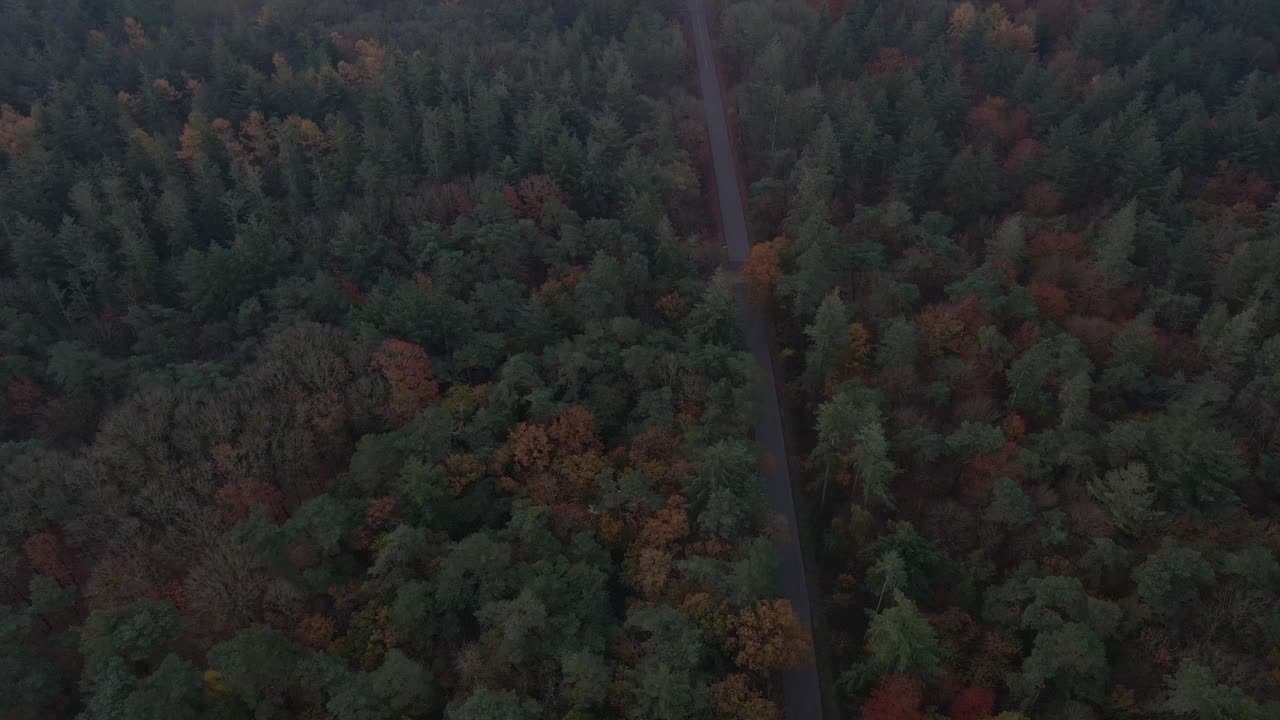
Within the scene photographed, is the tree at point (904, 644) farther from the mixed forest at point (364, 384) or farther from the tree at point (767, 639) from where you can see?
the mixed forest at point (364, 384)

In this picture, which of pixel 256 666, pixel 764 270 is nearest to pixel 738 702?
pixel 256 666

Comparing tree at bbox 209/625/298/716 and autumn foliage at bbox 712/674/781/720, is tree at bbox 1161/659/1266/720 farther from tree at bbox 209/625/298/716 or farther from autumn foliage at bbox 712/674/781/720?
tree at bbox 209/625/298/716

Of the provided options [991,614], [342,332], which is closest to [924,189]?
[991,614]

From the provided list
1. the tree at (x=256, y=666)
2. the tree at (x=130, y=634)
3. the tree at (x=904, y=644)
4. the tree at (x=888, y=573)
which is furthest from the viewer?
the tree at (x=888, y=573)

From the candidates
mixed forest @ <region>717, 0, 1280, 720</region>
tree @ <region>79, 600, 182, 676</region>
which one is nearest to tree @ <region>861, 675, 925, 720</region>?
mixed forest @ <region>717, 0, 1280, 720</region>

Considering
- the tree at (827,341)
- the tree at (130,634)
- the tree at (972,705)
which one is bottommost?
the tree at (972,705)

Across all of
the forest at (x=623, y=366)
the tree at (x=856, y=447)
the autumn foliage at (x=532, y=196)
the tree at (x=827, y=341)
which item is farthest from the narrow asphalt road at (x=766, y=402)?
the autumn foliage at (x=532, y=196)
